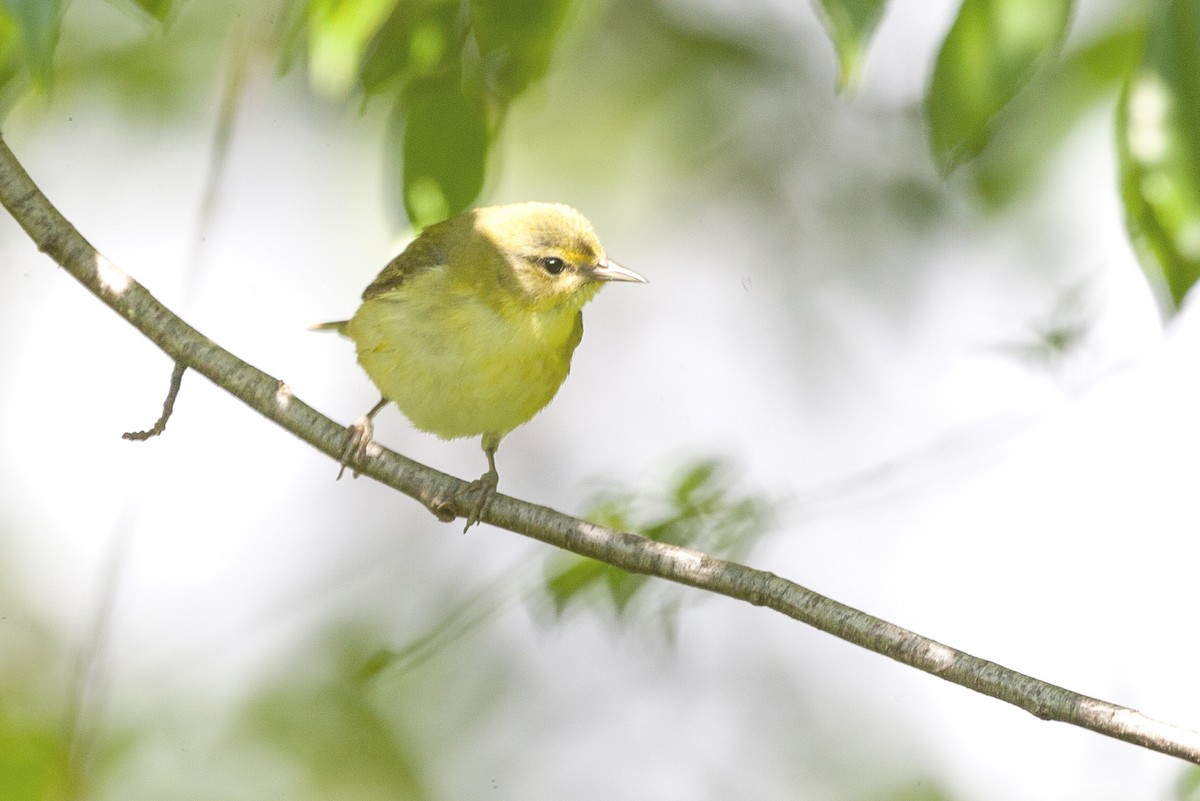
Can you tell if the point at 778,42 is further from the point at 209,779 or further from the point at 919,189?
the point at 209,779

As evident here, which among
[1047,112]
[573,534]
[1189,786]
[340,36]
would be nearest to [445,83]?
[340,36]

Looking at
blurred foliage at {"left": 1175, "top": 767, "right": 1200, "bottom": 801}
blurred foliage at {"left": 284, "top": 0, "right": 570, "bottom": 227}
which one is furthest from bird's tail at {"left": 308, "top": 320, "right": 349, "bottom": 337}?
blurred foliage at {"left": 1175, "top": 767, "right": 1200, "bottom": 801}

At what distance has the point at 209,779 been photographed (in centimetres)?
475

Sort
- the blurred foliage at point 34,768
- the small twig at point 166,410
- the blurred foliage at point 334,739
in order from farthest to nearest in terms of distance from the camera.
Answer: the blurred foliage at point 334,739, the blurred foliage at point 34,768, the small twig at point 166,410

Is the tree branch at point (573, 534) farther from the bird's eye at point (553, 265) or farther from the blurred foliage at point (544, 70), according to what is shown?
the bird's eye at point (553, 265)

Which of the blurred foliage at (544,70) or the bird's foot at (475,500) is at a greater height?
the blurred foliage at (544,70)

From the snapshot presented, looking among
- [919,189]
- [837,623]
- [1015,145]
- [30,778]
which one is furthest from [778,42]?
[30,778]

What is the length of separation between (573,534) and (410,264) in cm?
168

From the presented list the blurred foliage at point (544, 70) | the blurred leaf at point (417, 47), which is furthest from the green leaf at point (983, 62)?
the blurred leaf at point (417, 47)

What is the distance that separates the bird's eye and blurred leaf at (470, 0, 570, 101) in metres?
1.37

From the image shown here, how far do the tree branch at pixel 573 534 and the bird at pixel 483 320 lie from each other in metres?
0.77

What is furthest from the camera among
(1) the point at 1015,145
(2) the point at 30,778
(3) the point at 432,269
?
(1) the point at 1015,145

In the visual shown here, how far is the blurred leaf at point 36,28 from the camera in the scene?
1513 mm

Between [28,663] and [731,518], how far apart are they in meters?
3.31
